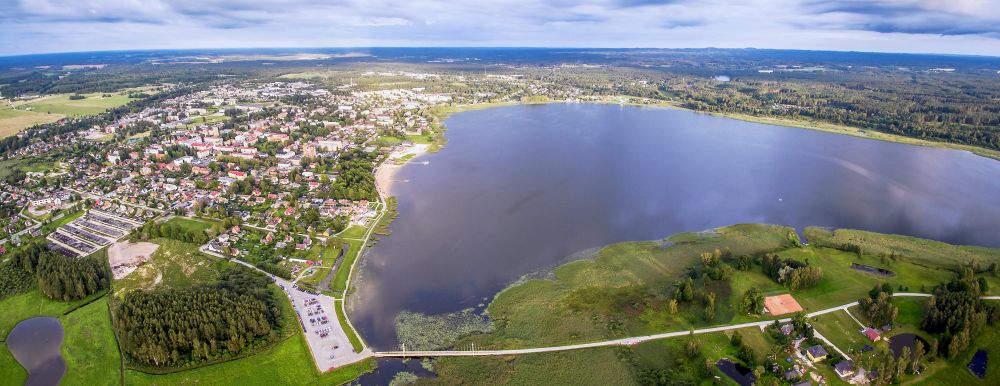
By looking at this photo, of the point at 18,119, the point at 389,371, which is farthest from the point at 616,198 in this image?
the point at 18,119

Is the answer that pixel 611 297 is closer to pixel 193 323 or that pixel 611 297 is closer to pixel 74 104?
pixel 193 323

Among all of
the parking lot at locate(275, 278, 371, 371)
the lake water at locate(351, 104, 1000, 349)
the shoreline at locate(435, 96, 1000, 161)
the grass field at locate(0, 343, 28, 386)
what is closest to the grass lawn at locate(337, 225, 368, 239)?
the lake water at locate(351, 104, 1000, 349)

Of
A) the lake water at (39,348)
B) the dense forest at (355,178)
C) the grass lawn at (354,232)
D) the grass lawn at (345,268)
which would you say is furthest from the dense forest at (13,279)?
the dense forest at (355,178)

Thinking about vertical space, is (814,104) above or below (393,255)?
above

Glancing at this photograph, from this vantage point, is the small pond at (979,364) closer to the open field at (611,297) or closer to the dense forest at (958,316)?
the dense forest at (958,316)

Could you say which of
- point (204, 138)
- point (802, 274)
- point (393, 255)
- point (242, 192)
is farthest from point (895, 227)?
point (204, 138)

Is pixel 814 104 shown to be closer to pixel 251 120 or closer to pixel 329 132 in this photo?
pixel 329 132
